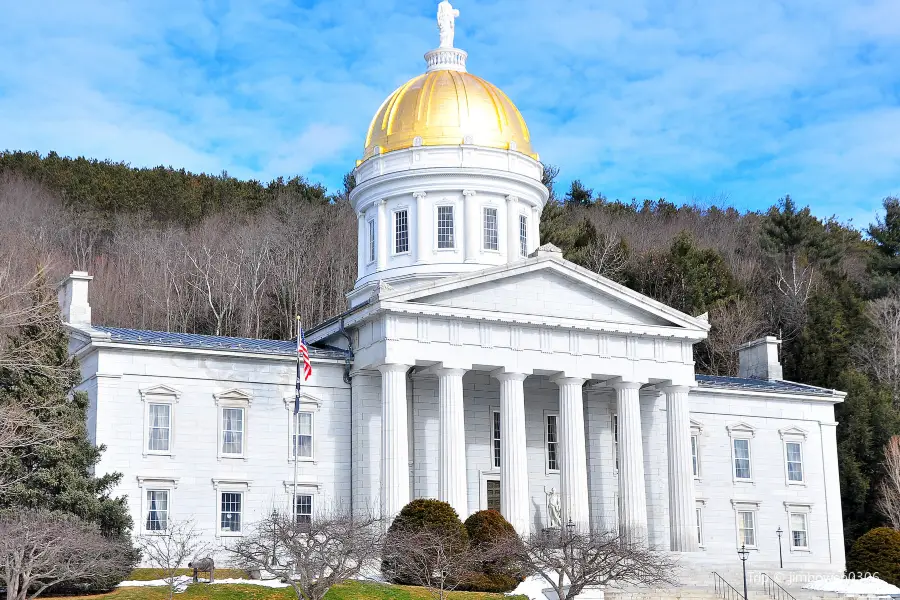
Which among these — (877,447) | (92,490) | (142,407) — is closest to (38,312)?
(92,490)

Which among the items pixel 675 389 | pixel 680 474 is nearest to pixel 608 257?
pixel 675 389

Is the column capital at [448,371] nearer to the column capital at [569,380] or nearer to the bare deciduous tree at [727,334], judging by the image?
the column capital at [569,380]

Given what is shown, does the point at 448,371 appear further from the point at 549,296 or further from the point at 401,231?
the point at 401,231

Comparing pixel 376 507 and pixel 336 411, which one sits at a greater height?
pixel 336 411

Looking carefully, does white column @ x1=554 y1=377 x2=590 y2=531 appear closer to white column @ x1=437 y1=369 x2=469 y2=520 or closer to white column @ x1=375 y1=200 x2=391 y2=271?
white column @ x1=437 y1=369 x2=469 y2=520

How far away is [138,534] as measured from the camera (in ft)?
146

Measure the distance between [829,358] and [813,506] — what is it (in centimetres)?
1650

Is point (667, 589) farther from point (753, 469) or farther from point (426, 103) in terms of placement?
point (426, 103)

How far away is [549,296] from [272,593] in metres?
17.8

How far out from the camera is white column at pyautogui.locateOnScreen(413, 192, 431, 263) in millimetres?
56406

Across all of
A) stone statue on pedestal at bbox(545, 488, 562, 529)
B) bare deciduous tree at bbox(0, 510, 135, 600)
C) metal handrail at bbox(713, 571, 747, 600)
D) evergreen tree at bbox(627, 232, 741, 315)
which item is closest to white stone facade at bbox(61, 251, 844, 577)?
stone statue on pedestal at bbox(545, 488, 562, 529)

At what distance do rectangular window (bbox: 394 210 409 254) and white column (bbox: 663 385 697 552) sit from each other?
43.5 ft

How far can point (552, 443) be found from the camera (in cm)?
5266

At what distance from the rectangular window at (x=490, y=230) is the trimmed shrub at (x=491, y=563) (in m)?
15.3
